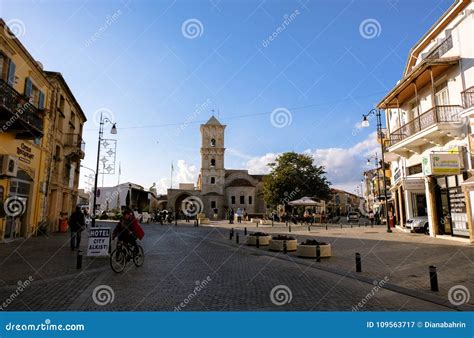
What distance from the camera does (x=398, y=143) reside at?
20.0 meters

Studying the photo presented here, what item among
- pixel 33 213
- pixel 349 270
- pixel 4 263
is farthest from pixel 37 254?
pixel 349 270

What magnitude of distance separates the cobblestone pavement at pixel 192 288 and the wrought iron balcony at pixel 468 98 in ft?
36.8

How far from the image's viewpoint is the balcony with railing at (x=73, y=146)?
24.1m

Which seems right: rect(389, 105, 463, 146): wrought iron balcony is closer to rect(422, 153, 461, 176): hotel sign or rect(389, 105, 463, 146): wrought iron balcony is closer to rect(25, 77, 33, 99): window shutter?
rect(422, 153, 461, 176): hotel sign

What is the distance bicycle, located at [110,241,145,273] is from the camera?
8.89 meters

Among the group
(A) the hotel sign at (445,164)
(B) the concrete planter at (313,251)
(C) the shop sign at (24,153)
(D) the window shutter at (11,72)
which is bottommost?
(B) the concrete planter at (313,251)

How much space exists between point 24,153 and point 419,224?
24.1 m

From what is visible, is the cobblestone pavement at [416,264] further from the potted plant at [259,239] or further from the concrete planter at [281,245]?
the potted plant at [259,239]

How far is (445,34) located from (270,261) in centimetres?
1595

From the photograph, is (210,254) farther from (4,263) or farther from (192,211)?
(192,211)

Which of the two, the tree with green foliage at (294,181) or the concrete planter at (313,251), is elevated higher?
the tree with green foliage at (294,181)

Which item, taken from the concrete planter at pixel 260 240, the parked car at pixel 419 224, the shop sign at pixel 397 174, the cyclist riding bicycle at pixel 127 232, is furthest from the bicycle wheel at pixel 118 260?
the shop sign at pixel 397 174

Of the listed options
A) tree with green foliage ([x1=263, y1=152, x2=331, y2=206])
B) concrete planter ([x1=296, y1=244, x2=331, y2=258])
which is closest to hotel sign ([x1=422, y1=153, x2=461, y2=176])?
concrete planter ([x1=296, y1=244, x2=331, y2=258])

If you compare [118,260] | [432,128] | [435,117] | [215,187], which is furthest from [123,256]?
[215,187]
